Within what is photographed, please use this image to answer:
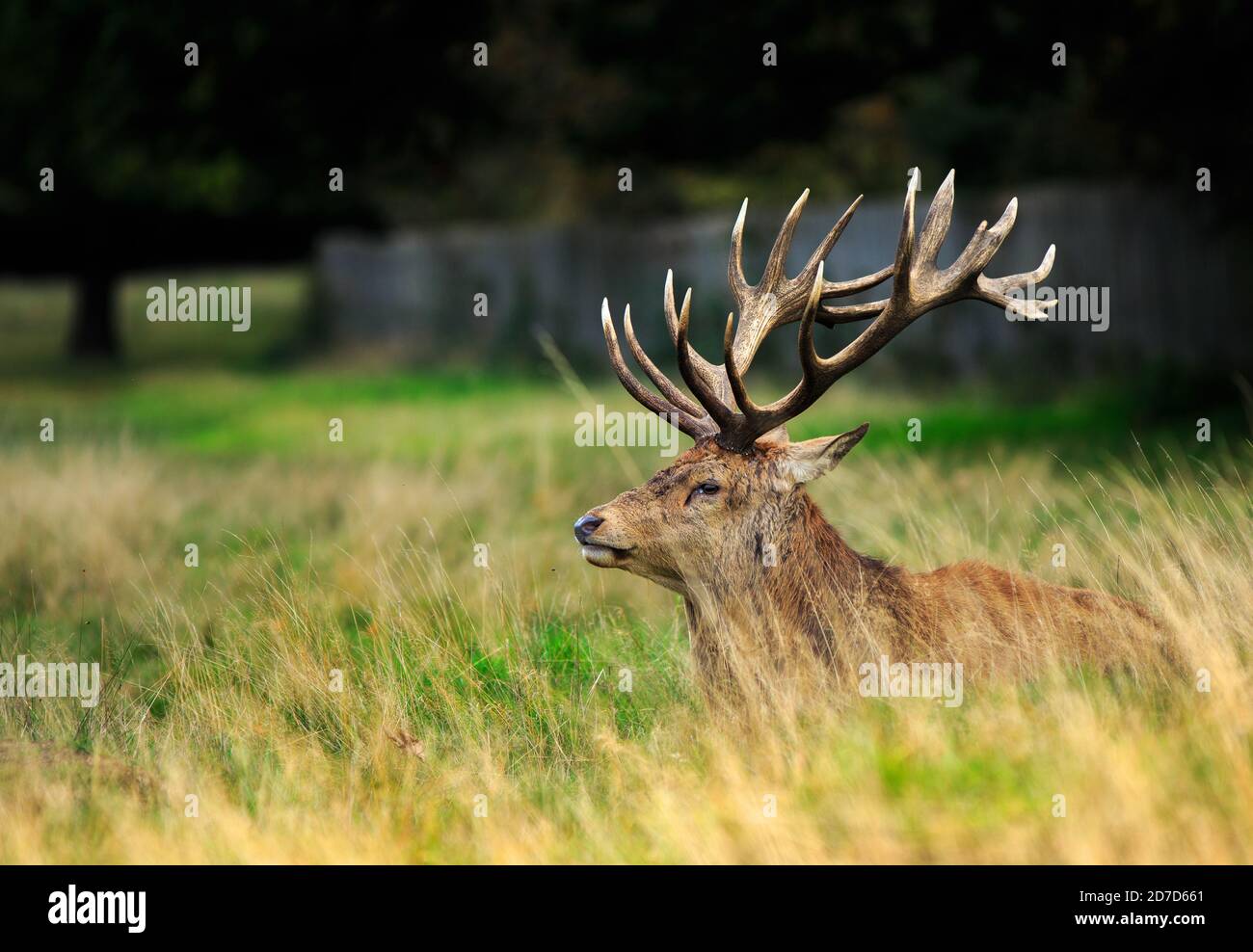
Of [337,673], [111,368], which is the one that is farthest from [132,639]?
[111,368]

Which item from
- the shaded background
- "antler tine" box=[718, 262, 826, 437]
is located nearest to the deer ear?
"antler tine" box=[718, 262, 826, 437]

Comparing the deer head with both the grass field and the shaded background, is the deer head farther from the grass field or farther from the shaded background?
the shaded background

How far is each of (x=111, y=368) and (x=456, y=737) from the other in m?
22.7

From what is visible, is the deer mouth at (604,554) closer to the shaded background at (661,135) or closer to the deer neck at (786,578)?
the deer neck at (786,578)

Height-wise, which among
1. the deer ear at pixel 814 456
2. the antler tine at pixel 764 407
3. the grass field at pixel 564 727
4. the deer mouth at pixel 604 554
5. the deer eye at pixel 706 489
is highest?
the antler tine at pixel 764 407

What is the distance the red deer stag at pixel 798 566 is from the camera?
215 inches

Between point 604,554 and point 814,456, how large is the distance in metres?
0.85

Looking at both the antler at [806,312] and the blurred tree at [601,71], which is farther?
the blurred tree at [601,71]

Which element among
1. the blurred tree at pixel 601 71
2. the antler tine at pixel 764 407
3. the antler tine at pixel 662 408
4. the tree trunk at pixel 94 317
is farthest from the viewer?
the tree trunk at pixel 94 317

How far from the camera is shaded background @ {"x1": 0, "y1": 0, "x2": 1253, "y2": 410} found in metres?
13.9

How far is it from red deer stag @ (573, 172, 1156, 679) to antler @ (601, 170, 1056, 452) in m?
0.01

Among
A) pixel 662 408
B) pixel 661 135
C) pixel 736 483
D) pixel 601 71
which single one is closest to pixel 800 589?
pixel 736 483

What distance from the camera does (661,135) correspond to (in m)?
16.6

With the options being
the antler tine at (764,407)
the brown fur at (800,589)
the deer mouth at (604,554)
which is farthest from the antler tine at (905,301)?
the deer mouth at (604,554)
